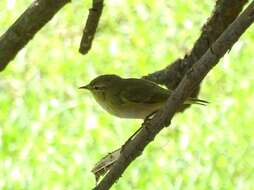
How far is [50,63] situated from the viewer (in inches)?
187

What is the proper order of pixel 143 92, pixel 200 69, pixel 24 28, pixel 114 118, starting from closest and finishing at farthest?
1. pixel 200 69
2. pixel 24 28
3. pixel 143 92
4. pixel 114 118

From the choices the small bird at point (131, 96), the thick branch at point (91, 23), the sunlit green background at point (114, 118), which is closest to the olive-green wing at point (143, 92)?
the small bird at point (131, 96)

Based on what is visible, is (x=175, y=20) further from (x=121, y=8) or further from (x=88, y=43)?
(x=88, y=43)

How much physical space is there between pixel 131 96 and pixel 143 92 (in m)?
0.07

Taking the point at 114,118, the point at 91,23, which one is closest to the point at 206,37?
the point at 91,23

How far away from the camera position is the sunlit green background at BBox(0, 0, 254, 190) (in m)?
3.88

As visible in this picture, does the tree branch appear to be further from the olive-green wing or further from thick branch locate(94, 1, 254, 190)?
thick branch locate(94, 1, 254, 190)

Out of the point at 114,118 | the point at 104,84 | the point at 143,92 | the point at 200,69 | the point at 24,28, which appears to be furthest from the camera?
the point at 114,118

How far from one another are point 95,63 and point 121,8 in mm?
614

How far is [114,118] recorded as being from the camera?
13.9 ft

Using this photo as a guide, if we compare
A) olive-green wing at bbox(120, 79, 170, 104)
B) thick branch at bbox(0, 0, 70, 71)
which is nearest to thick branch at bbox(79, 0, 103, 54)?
thick branch at bbox(0, 0, 70, 71)

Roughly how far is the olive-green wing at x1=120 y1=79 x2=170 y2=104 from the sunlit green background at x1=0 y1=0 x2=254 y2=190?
1.41m

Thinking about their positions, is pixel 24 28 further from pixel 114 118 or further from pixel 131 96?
pixel 114 118

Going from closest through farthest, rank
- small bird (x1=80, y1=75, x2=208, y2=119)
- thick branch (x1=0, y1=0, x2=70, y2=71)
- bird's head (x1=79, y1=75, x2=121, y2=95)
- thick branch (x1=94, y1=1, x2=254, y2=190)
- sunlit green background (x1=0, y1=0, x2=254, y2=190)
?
thick branch (x1=94, y1=1, x2=254, y2=190), thick branch (x1=0, y1=0, x2=70, y2=71), small bird (x1=80, y1=75, x2=208, y2=119), bird's head (x1=79, y1=75, x2=121, y2=95), sunlit green background (x1=0, y1=0, x2=254, y2=190)
